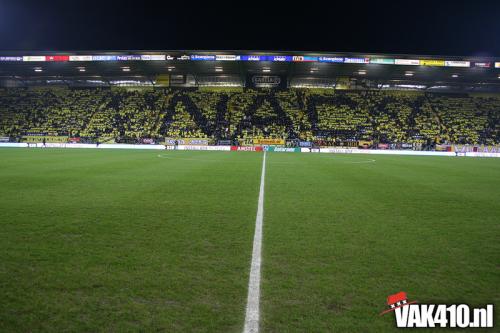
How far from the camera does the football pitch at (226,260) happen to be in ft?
10.4

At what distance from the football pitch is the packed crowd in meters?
37.2

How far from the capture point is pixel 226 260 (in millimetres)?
4566

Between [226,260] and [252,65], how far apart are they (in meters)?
44.3

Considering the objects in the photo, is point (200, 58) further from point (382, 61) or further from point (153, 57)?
point (382, 61)

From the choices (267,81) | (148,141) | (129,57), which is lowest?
(148,141)

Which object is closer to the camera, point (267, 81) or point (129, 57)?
point (129, 57)

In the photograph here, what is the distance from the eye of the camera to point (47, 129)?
4647 cm

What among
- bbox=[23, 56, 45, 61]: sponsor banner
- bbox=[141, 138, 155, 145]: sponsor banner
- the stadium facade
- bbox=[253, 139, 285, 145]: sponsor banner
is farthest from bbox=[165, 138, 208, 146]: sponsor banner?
bbox=[23, 56, 45, 61]: sponsor banner

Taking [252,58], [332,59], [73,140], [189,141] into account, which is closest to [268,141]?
[189,141]

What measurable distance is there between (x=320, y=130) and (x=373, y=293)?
4373 centimetres

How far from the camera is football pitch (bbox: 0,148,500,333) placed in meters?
3.16

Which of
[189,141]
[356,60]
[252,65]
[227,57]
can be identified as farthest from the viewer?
[252,65]

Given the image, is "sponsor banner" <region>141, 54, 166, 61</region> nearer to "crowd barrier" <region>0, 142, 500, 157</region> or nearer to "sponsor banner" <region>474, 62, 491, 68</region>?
"crowd barrier" <region>0, 142, 500, 157</region>

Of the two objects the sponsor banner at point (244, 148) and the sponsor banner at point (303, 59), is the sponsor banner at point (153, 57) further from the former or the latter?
the sponsor banner at point (303, 59)
